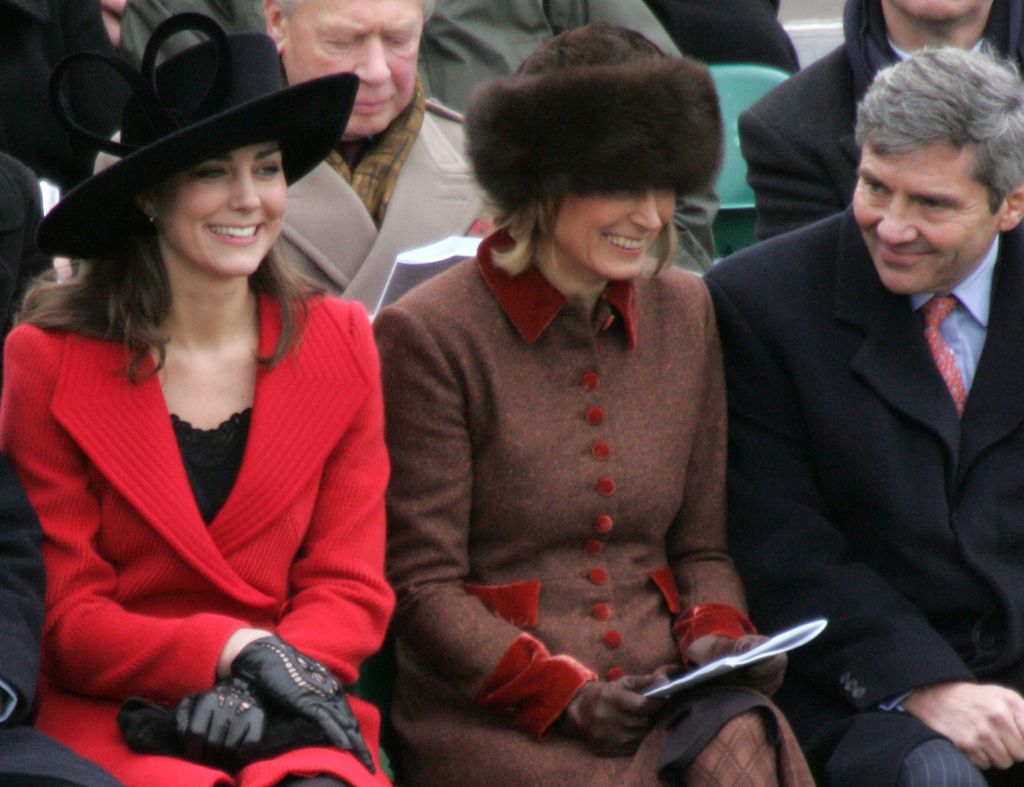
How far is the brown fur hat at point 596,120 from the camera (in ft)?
12.1

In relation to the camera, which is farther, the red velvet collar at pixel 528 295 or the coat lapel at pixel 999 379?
the coat lapel at pixel 999 379

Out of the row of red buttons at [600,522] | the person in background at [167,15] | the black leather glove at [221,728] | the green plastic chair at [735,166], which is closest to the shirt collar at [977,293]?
the row of red buttons at [600,522]

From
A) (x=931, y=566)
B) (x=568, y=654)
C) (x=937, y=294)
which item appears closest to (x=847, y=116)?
(x=937, y=294)

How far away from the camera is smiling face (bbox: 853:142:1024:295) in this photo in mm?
3916

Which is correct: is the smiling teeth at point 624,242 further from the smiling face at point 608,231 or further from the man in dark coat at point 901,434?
the man in dark coat at point 901,434

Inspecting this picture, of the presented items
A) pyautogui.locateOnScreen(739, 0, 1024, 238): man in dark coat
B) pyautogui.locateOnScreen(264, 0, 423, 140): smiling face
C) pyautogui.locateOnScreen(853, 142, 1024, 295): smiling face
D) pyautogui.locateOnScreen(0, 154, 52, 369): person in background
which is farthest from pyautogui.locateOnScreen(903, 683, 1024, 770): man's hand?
pyautogui.locateOnScreen(0, 154, 52, 369): person in background

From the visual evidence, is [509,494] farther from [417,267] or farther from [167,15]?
[167,15]

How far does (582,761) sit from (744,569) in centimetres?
63

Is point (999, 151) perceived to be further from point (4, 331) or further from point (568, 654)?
point (4, 331)

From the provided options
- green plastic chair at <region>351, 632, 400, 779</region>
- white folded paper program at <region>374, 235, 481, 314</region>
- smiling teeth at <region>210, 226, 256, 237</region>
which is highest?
smiling teeth at <region>210, 226, 256, 237</region>

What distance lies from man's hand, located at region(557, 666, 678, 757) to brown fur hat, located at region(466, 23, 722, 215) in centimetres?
92

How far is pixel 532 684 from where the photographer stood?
12.0 ft

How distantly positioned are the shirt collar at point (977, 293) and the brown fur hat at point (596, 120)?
23.1 inches

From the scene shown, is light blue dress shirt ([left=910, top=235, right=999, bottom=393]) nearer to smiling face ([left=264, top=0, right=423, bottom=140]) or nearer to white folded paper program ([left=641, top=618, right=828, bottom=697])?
white folded paper program ([left=641, top=618, right=828, bottom=697])
